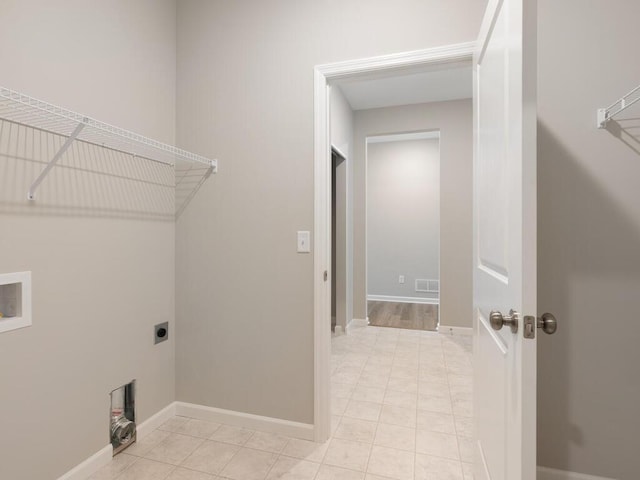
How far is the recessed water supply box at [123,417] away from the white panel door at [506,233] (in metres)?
1.73

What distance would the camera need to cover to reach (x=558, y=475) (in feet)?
4.94

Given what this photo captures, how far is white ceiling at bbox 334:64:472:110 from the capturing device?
3.28m

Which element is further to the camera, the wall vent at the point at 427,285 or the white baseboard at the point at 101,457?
the wall vent at the point at 427,285

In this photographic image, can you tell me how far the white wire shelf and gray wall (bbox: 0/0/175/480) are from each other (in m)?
0.04

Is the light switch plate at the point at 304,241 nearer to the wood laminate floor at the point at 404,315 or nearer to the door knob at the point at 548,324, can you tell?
the door knob at the point at 548,324

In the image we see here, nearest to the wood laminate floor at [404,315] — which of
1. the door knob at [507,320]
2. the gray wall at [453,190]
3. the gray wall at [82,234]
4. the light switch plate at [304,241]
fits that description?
the gray wall at [453,190]

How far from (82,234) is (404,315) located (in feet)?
13.1

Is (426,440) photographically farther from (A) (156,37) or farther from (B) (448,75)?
(B) (448,75)

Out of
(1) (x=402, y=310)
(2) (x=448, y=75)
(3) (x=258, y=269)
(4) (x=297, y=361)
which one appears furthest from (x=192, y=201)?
(1) (x=402, y=310)

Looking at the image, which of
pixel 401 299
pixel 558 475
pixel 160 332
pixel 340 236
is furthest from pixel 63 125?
pixel 401 299

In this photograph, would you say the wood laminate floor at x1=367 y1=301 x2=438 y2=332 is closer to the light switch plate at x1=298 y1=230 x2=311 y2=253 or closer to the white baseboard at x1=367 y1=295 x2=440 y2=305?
the white baseboard at x1=367 y1=295 x2=440 y2=305

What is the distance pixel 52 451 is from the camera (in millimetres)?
1440

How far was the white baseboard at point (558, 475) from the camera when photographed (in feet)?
4.83

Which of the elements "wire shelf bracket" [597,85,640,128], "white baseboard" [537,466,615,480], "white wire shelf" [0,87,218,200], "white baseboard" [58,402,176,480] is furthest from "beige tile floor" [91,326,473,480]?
"wire shelf bracket" [597,85,640,128]
